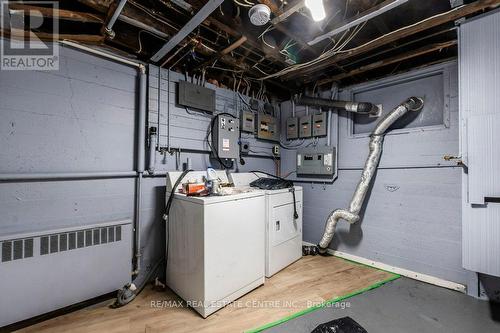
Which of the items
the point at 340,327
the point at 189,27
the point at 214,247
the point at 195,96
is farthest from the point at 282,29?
the point at 340,327

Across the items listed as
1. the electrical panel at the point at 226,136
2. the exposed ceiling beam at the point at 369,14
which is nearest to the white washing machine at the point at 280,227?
the electrical panel at the point at 226,136

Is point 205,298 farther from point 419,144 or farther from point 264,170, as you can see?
point 419,144

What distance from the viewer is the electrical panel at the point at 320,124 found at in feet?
9.47

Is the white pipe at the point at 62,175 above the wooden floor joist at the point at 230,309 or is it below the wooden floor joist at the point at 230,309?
above

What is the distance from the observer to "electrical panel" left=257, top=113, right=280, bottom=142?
3064 mm

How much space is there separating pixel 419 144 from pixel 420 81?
2.27ft

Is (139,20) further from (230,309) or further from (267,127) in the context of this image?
(230,309)

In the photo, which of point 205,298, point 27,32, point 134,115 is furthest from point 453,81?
point 27,32

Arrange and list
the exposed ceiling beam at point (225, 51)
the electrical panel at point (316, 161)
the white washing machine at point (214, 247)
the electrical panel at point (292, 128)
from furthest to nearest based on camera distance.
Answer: the electrical panel at point (292, 128)
the electrical panel at point (316, 161)
the exposed ceiling beam at point (225, 51)
the white washing machine at point (214, 247)

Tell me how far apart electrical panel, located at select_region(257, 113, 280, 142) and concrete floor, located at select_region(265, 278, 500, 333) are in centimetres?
215

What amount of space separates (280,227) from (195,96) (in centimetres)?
173

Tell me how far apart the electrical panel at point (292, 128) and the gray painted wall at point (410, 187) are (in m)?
0.53

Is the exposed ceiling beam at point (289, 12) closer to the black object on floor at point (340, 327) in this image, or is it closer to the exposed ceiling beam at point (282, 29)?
the exposed ceiling beam at point (282, 29)

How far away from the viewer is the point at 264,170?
3248 mm
